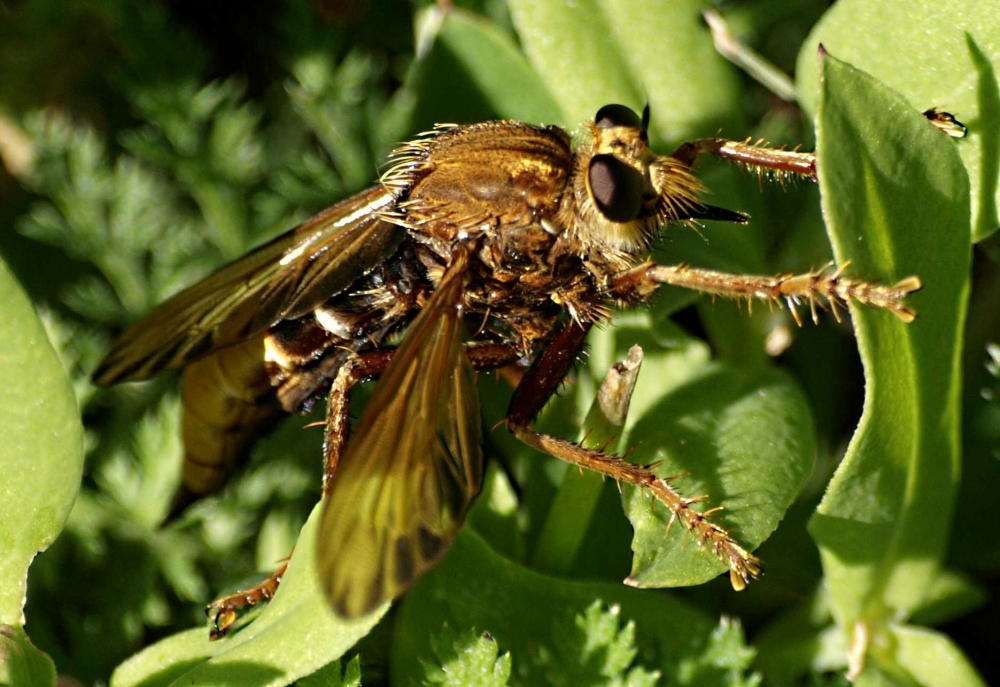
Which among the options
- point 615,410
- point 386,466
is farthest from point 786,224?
point 386,466

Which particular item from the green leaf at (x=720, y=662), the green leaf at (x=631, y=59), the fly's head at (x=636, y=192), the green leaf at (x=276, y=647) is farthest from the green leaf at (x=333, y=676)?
the green leaf at (x=631, y=59)

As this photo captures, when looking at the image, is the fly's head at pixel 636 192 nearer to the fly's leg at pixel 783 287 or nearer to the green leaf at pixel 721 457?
the fly's leg at pixel 783 287

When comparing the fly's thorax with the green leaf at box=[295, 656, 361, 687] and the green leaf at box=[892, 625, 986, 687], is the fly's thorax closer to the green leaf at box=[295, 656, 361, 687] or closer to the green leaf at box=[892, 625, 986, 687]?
the green leaf at box=[295, 656, 361, 687]

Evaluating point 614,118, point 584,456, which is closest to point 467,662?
point 584,456

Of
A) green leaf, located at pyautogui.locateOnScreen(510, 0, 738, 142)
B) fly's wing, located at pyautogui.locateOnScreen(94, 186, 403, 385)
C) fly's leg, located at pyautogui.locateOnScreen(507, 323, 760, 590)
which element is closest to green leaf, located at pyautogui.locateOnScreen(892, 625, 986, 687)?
fly's leg, located at pyautogui.locateOnScreen(507, 323, 760, 590)

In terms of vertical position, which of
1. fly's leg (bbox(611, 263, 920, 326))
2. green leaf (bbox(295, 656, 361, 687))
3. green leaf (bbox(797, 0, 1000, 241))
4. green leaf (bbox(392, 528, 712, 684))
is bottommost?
green leaf (bbox(392, 528, 712, 684))

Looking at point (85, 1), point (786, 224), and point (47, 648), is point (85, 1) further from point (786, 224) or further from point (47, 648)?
point (786, 224)
